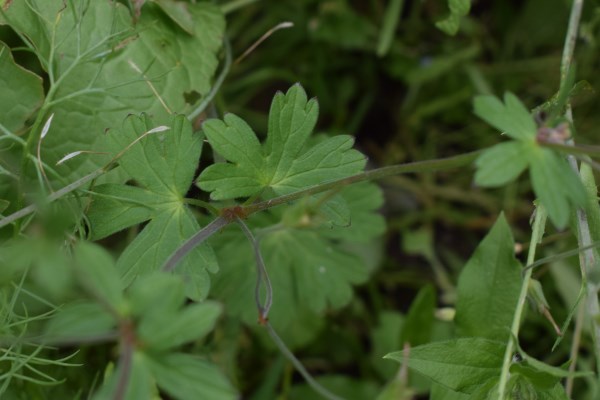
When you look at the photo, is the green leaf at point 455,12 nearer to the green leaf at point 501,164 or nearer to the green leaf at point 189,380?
the green leaf at point 501,164

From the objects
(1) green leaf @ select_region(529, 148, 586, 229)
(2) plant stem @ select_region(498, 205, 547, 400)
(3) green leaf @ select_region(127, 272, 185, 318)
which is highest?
A: (1) green leaf @ select_region(529, 148, 586, 229)

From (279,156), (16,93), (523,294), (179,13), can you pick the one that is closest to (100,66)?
(16,93)

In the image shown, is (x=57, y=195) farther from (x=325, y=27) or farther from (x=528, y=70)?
(x=528, y=70)

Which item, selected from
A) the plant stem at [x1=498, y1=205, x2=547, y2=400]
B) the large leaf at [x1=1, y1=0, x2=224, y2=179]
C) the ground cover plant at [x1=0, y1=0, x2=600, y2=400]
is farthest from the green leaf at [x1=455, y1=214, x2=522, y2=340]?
the large leaf at [x1=1, y1=0, x2=224, y2=179]

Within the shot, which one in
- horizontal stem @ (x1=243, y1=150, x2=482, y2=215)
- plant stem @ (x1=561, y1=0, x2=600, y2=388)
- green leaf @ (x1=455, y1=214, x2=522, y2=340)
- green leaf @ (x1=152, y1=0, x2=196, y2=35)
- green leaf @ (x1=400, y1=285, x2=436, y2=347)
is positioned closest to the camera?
horizontal stem @ (x1=243, y1=150, x2=482, y2=215)

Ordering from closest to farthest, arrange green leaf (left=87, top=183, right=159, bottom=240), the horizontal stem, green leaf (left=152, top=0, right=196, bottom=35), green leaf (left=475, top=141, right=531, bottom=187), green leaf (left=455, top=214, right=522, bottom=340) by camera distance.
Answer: green leaf (left=475, top=141, right=531, bottom=187) → the horizontal stem → green leaf (left=87, top=183, right=159, bottom=240) → green leaf (left=455, top=214, right=522, bottom=340) → green leaf (left=152, top=0, right=196, bottom=35)

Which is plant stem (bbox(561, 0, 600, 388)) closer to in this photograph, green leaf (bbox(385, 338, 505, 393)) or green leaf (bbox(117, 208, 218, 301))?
green leaf (bbox(385, 338, 505, 393))

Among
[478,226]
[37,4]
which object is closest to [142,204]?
[37,4]
